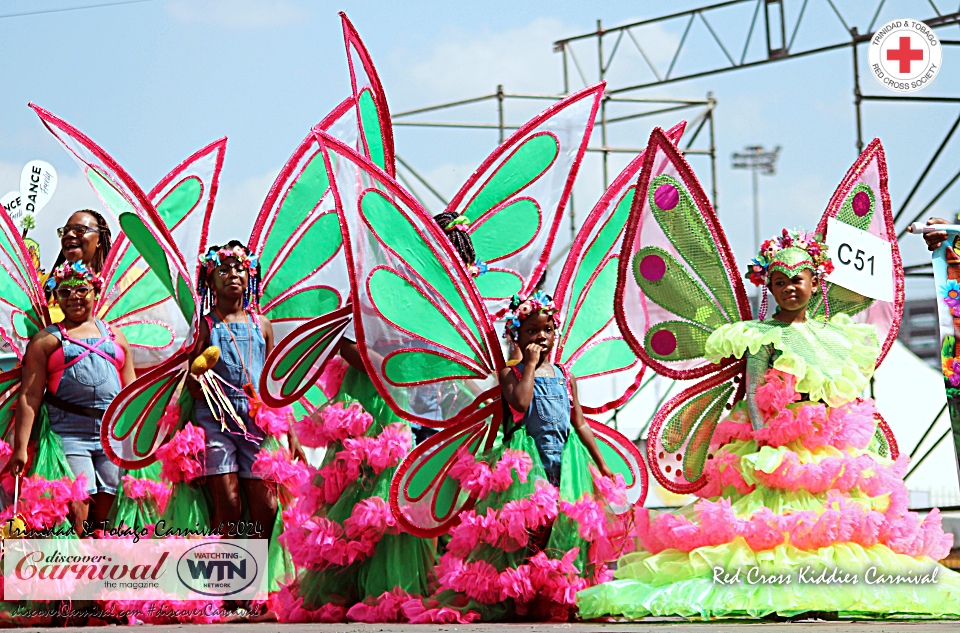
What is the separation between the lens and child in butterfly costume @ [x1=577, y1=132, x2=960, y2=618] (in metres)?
5.14

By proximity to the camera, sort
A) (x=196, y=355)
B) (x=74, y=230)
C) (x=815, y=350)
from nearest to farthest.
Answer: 1. (x=815, y=350)
2. (x=196, y=355)
3. (x=74, y=230)

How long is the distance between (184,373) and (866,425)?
323cm

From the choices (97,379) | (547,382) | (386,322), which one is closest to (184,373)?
(97,379)

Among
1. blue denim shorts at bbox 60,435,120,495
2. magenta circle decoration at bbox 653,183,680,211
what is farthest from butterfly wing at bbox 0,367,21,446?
magenta circle decoration at bbox 653,183,680,211

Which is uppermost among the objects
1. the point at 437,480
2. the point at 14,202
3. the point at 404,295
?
the point at 14,202

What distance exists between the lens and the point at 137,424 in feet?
20.3

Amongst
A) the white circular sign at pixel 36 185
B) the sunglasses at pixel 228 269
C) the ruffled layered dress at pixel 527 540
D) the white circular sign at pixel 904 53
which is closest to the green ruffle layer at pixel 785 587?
the ruffled layered dress at pixel 527 540

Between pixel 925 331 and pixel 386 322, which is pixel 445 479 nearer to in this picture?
pixel 386 322

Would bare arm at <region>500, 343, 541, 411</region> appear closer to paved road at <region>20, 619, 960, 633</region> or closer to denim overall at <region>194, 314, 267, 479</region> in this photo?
paved road at <region>20, 619, 960, 633</region>

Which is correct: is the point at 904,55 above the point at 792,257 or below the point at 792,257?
above

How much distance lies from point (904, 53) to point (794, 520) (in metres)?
7.23

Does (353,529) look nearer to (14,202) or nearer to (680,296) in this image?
(680,296)

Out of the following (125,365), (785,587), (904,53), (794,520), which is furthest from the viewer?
(904,53)

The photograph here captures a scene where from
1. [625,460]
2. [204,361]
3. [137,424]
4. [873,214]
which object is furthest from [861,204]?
[137,424]
